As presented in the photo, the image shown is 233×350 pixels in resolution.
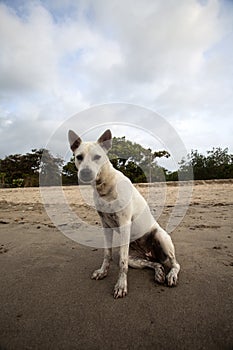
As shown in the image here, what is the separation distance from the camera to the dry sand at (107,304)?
1.84 meters

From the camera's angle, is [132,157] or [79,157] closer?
[79,157]

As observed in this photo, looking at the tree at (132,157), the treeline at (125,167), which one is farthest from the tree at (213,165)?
the tree at (132,157)

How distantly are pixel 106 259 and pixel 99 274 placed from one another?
0.22m

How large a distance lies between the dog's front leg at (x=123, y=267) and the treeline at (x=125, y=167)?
1338 millimetres

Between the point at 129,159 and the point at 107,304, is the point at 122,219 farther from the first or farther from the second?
the point at 129,159

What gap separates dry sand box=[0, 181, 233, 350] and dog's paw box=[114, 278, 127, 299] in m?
0.06

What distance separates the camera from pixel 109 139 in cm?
349

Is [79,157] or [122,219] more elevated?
[79,157]

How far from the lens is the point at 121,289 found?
2.60 metres

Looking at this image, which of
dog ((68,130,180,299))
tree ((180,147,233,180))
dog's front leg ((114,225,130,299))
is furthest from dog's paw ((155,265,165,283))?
tree ((180,147,233,180))

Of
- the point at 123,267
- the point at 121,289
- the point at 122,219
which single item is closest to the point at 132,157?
the point at 122,219

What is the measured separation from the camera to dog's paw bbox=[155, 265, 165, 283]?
280cm

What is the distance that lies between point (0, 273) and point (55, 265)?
74cm

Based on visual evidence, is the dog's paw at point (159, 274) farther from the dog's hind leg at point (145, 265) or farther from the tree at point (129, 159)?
the tree at point (129, 159)
